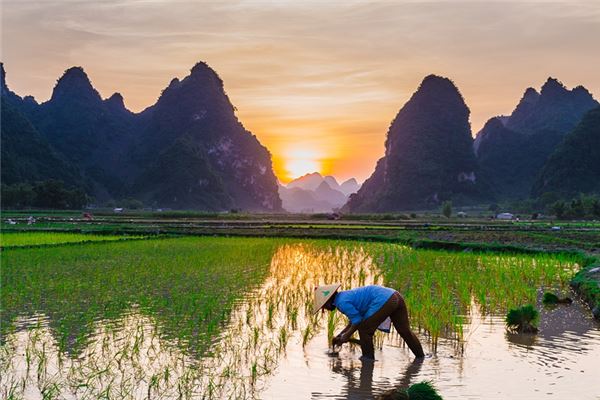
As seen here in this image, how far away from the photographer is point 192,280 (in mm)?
13195

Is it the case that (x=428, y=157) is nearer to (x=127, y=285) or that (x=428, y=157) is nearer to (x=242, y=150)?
(x=242, y=150)

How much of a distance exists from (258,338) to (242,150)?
6928 inches

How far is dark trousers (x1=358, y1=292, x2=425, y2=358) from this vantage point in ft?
22.1

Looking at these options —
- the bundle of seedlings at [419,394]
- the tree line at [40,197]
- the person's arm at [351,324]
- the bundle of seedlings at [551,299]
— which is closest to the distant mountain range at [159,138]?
the tree line at [40,197]

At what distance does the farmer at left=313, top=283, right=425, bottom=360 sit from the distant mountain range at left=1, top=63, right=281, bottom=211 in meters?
137

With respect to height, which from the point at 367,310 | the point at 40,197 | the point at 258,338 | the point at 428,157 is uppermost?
the point at 428,157

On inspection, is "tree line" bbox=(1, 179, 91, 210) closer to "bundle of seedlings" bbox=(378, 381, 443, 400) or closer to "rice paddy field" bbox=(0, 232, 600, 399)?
"rice paddy field" bbox=(0, 232, 600, 399)

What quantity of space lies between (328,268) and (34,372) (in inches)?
412

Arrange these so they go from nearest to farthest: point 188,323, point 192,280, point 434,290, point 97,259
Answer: point 188,323 < point 434,290 < point 192,280 < point 97,259

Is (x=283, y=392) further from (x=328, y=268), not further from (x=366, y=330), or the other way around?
(x=328, y=268)

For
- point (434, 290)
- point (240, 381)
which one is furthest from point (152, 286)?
point (240, 381)

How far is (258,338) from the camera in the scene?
25.8 ft

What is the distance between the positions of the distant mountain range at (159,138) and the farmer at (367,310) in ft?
449

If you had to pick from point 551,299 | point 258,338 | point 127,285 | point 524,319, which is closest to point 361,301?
point 258,338
